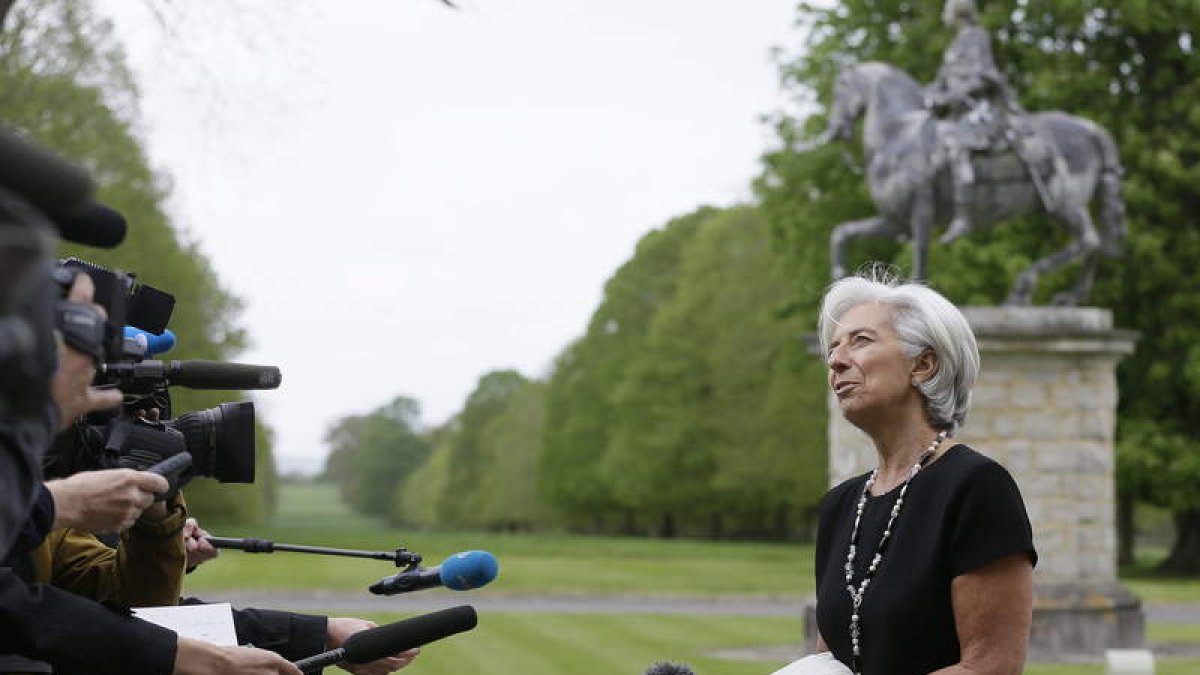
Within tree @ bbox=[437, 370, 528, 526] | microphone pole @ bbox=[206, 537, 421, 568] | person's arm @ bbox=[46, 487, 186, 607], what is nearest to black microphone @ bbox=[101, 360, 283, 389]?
person's arm @ bbox=[46, 487, 186, 607]

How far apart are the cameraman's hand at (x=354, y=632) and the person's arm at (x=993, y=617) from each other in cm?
110

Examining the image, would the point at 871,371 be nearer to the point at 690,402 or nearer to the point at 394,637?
the point at 394,637

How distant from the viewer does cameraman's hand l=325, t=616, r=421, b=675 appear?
3.71 metres

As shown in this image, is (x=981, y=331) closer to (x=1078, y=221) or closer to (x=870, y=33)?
(x=1078, y=221)

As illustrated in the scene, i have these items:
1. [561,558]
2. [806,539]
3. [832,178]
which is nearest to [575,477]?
[806,539]

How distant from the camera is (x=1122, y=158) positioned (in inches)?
1115

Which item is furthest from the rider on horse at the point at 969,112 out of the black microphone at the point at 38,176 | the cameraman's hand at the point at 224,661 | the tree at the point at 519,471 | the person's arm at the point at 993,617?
the tree at the point at 519,471

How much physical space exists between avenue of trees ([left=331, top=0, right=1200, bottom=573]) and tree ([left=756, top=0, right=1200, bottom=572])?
38 millimetres

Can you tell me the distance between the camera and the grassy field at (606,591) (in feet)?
48.3

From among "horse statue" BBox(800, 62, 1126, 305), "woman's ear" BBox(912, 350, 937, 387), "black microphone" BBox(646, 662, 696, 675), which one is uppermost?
"horse statue" BBox(800, 62, 1126, 305)

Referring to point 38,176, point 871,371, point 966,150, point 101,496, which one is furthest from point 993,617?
point 966,150

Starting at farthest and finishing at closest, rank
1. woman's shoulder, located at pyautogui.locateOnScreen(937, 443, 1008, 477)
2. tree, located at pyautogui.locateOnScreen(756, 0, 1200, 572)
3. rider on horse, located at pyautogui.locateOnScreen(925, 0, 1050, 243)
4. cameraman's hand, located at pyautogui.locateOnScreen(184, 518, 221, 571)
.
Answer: tree, located at pyautogui.locateOnScreen(756, 0, 1200, 572)
rider on horse, located at pyautogui.locateOnScreen(925, 0, 1050, 243)
cameraman's hand, located at pyautogui.locateOnScreen(184, 518, 221, 571)
woman's shoulder, located at pyautogui.locateOnScreen(937, 443, 1008, 477)

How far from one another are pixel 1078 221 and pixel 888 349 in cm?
1320

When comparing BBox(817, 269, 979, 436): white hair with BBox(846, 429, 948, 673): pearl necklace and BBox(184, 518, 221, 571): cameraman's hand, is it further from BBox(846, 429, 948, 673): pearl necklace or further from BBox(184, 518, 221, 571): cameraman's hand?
BBox(184, 518, 221, 571): cameraman's hand
